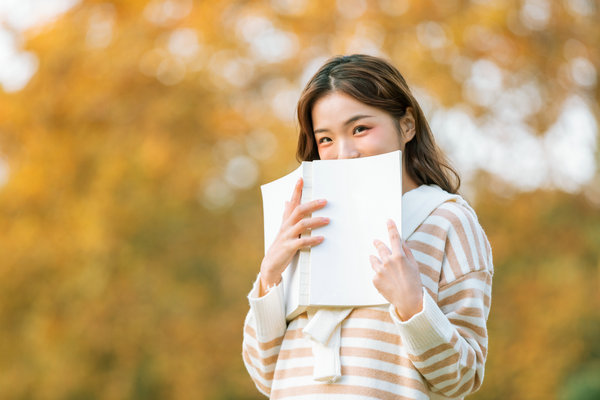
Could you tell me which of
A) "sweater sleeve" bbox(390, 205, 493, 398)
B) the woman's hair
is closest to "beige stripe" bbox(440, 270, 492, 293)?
"sweater sleeve" bbox(390, 205, 493, 398)

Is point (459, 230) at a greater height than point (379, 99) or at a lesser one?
lesser

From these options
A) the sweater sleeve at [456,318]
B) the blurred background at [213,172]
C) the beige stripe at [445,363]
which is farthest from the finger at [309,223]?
the blurred background at [213,172]

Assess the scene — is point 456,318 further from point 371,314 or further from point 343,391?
point 343,391

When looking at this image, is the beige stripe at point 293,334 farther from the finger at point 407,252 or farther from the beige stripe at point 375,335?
the finger at point 407,252

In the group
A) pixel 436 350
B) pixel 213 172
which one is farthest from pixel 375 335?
pixel 213 172

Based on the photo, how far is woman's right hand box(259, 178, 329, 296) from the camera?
1.71 metres

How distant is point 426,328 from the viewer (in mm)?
1531

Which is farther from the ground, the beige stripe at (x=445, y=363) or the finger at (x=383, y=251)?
the finger at (x=383, y=251)

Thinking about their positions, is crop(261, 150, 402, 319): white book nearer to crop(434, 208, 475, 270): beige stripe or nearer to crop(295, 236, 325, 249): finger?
crop(295, 236, 325, 249): finger

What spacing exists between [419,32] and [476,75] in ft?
1.96

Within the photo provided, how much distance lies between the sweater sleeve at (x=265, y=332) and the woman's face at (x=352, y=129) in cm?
35

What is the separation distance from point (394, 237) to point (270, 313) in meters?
0.37

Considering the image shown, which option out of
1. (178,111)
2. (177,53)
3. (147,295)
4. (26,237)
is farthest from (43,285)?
(177,53)

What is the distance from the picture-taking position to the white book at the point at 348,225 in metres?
1.66
